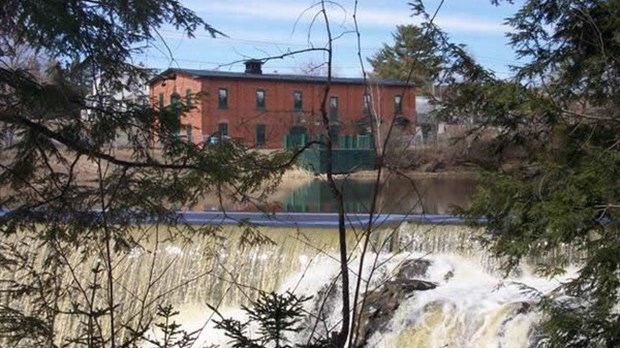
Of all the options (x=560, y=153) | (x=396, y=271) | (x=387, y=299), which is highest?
(x=560, y=153)

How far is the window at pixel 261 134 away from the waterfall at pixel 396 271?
4310 mm

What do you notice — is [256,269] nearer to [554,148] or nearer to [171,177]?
[554,148]

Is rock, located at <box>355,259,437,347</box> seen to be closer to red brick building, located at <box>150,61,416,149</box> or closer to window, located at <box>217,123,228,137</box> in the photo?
red brick building, located at <box>150,61,416,149</box>

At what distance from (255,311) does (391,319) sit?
6.14 metres

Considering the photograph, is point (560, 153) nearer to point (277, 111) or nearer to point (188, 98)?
point (188, 98)

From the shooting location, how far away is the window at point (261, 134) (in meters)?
3.21

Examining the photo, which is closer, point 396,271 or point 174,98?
point 174,98

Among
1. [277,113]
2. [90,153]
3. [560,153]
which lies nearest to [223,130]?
[90,153]

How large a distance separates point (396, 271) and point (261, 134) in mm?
4618

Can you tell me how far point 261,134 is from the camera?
3275 millimetres


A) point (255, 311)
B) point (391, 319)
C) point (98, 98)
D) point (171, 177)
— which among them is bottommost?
point (391, 319)

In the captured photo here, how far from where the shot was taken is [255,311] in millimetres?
2367

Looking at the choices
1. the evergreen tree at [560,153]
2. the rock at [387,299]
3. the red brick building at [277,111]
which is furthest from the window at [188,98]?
the rock at [387,299]

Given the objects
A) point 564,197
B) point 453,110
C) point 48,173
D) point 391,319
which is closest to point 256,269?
point 391,319
